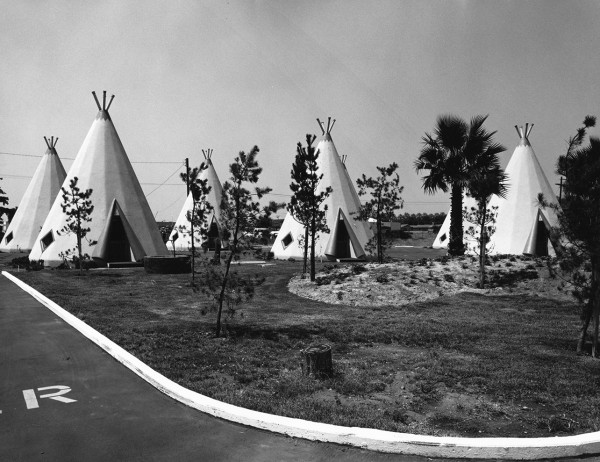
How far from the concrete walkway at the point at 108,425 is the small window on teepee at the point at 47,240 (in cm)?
1947

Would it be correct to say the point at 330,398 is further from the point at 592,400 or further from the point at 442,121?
the point at 442,121

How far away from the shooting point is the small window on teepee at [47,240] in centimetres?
2534

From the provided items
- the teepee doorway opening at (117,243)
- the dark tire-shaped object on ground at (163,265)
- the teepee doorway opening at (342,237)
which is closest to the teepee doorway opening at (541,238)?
the teepee doorway opening at (342,237)

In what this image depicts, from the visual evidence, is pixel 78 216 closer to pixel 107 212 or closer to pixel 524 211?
pixel 107 212

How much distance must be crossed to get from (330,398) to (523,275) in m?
12.1

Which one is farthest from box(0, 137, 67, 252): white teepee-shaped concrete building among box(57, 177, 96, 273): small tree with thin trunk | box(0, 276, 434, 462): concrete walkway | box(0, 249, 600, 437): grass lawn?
box(0, 276, 434, 462): concrete walkway

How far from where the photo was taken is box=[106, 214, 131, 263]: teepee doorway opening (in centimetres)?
2464

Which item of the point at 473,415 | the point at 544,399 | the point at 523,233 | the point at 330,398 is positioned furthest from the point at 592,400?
the point at 523,233

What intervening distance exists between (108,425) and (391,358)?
4423mm

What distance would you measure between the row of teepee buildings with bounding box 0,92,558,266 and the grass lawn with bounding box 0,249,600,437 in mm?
10343

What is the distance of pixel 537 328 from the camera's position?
34.4 feet

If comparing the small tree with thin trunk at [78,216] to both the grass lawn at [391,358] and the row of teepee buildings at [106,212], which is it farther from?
the grass lawn at [391,358]

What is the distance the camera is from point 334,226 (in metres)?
28.0

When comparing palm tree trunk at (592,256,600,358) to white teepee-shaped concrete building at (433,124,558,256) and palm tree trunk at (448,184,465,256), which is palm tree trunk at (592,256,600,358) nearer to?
palm tree trunk at (448,184,465,256)
